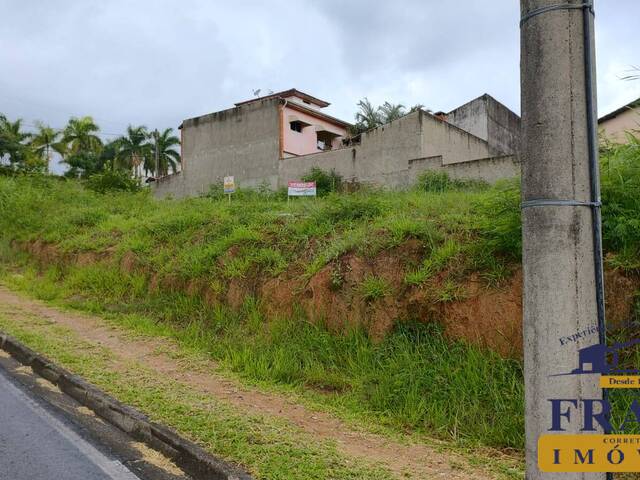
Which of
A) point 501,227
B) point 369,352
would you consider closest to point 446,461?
point 369,352

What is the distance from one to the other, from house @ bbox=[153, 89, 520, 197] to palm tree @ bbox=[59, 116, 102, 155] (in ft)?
60.0

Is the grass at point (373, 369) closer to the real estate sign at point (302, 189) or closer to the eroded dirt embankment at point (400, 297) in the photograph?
the eroded dirt embankment at point (400, 297)

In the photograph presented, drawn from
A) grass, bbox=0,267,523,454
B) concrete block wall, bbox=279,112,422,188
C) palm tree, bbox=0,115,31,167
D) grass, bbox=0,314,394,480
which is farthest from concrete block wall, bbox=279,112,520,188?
palm tree, bbox=0,115,31,167

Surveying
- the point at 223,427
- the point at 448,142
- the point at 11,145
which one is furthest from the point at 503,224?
the point at 11,145

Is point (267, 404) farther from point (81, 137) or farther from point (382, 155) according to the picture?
point (81, 137)

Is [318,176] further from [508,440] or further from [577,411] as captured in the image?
[577,411]

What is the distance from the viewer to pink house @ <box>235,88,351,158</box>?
81.8ft

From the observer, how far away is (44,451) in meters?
3.81

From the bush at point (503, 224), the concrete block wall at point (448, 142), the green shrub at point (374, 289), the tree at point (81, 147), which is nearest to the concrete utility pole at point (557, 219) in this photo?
the bush at point (503, 224)

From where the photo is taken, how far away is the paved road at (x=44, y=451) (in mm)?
3490

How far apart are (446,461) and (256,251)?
460 cm

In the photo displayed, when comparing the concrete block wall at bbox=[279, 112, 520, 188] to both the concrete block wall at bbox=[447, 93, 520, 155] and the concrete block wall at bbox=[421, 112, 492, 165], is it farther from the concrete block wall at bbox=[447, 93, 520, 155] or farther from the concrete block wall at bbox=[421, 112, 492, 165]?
the concrete block wall at bbox=[447, 93, 520, 155]

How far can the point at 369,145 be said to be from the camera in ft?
66.1

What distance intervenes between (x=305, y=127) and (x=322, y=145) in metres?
3.42
